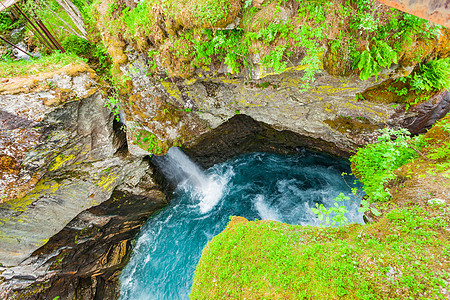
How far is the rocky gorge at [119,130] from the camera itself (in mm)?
5918

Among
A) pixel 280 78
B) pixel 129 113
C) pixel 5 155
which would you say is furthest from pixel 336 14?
pixel 5 155

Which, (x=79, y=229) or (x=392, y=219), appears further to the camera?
(x=79, y=229)

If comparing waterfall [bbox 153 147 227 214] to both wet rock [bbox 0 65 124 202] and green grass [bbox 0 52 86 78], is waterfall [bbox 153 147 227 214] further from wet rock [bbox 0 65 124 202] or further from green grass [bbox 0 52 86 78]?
green grass [bbox 0 52 86 78]

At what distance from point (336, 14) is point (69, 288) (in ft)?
49.9

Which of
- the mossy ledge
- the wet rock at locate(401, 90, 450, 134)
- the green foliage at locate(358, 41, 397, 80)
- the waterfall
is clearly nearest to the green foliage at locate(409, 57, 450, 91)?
the wet rock at locate(401, 90, 450, 134)

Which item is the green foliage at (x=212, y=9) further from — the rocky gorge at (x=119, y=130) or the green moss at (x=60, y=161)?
the green moss at (x=60, y=161)

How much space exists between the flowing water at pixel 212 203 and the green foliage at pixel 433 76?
5541mm

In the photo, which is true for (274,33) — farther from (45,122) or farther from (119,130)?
(45,122)

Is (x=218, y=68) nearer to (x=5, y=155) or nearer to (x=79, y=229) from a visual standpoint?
(x=5, y=155)

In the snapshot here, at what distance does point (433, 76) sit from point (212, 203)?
34.8 feet

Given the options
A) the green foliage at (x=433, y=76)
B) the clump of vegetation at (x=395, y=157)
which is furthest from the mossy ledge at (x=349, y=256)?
the green foliage at (x=433, y=76)

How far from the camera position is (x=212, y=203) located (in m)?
11.4

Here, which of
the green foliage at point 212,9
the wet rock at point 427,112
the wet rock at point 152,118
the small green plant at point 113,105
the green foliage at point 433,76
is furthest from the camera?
Answer: the wet rock at point 152,118

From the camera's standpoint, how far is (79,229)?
880 cm
